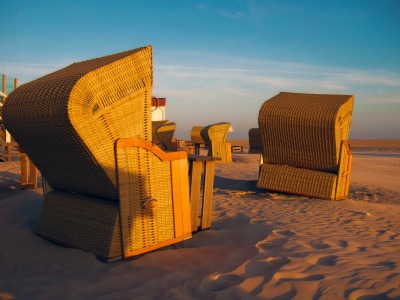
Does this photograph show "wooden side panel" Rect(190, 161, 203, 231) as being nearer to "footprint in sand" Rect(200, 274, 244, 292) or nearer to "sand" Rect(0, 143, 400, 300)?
"sand" Rect(0, 143, 400, 300)

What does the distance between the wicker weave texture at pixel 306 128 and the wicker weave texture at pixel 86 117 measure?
200 inches

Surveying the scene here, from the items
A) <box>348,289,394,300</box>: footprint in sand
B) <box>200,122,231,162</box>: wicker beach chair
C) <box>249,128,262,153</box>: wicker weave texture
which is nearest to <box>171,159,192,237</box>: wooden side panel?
<box>348,289,394,300</box>: footprint in sand

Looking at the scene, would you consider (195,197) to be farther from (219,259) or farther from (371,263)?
(371,263)

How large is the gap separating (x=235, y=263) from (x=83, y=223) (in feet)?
6.48

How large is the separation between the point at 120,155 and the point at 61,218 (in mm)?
1521

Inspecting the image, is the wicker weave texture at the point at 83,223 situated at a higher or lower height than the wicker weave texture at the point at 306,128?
lower

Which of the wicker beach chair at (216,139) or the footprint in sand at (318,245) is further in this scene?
the wicker beach chair at (216,139)

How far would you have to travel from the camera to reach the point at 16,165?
14.3 m

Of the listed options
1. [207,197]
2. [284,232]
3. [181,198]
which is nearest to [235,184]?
A: [207,197]

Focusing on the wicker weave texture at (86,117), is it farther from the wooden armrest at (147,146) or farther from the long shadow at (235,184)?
the long shadow at (235,184)

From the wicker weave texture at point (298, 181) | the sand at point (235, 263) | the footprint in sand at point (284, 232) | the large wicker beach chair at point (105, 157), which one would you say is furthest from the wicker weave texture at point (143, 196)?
the wicker weave texture at point (298, 181)

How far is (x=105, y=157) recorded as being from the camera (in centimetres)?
433

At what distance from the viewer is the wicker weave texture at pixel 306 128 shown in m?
8.85

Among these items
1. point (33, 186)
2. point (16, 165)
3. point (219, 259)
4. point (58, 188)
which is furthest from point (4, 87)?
point (219, 259)
